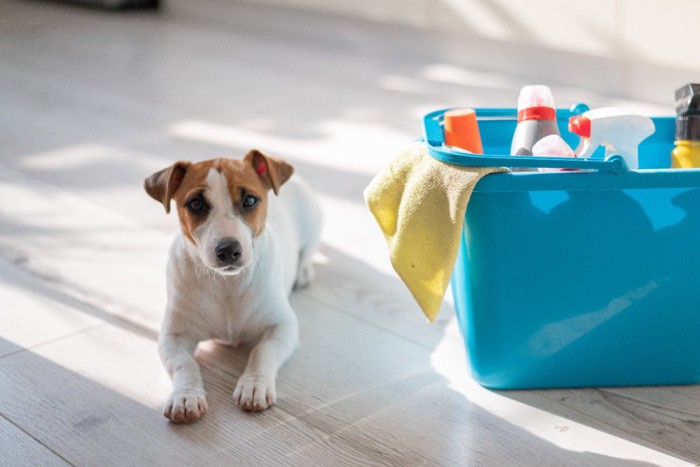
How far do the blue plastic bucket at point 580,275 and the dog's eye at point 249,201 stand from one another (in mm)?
273

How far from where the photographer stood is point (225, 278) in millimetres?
1364

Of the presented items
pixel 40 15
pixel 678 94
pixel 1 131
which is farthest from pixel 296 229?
pixel 40 15

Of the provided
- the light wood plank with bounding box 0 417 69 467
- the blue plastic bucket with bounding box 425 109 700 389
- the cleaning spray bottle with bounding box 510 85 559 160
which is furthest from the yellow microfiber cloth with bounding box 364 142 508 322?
the light wood plank with bounding box 0 417 69 467

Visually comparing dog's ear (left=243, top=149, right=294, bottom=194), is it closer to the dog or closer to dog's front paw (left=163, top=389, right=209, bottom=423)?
the dog

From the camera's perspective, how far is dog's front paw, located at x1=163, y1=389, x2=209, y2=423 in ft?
4.05

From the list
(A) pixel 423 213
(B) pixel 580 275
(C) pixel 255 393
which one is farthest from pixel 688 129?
(C) pixel 255 393

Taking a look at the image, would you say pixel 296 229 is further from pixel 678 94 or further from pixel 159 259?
pixel 678 94

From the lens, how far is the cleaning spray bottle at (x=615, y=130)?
1.21 metres

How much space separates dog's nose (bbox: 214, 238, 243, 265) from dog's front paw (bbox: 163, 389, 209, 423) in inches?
7.4

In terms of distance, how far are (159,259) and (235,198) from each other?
19.8 inches

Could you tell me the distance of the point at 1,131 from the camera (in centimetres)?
258

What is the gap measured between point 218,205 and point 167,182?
9cm

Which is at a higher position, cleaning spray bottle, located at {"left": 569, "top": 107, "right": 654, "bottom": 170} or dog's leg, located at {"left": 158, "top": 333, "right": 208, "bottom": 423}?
cleaning spray bottle, located at {"left": 569, "top": 107, "right": 654, "bottom": 170}

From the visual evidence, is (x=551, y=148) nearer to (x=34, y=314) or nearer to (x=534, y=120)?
(x=534, y=120)
